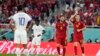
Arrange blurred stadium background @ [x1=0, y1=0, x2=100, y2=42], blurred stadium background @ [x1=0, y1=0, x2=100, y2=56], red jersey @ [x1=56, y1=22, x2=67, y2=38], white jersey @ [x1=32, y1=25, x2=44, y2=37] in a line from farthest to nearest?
1. blurred stadium background @ [x1=0, y1=0, x2=100, y2=42]
2. blurred stadium background @ [x1=0, y1=0, x2=100, y2=56]
3. white jersey @ [x1=32, y1=25, x2=44, y2=37]
4. red jersey @ [x1=56, y1=22, x2=67, y2=38]

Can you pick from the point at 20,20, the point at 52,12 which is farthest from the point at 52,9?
the point at 20,20

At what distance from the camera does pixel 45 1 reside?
75.9 feet

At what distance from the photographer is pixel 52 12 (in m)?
22.2

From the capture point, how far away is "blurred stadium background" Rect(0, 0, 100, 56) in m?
19.3

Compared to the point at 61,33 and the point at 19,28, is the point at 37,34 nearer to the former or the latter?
the point at 61,33

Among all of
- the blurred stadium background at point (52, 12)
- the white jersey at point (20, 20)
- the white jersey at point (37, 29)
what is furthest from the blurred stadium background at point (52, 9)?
the white jersey at point (20, 20)

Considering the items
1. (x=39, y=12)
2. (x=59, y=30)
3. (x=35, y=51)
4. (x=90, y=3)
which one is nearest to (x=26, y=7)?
(x=39, y=12)

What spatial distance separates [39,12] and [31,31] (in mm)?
3509

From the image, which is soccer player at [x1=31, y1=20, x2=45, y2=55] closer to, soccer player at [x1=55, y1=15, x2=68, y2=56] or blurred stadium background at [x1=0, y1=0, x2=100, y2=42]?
soccer player at [x1=55, y1=15, x2=68, y2=56]

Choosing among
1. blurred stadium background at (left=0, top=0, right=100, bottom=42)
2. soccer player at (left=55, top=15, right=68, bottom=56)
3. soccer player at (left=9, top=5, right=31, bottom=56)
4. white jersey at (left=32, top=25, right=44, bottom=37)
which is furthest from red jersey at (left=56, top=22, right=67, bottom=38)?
blurred stadium background at (left=0, top=0, right=100, bottom=42)

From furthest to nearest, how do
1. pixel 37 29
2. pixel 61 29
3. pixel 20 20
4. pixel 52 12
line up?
1. pixel 52 12
2. pixel 37 29
3. pixel 61 29
4. pixel 20 20

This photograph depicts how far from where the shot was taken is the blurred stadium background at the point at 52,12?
1934 centimetres

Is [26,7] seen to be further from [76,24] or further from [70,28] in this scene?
[76,24]

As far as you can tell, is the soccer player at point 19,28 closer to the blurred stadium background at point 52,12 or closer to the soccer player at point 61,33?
the soccer player at point 61,33
